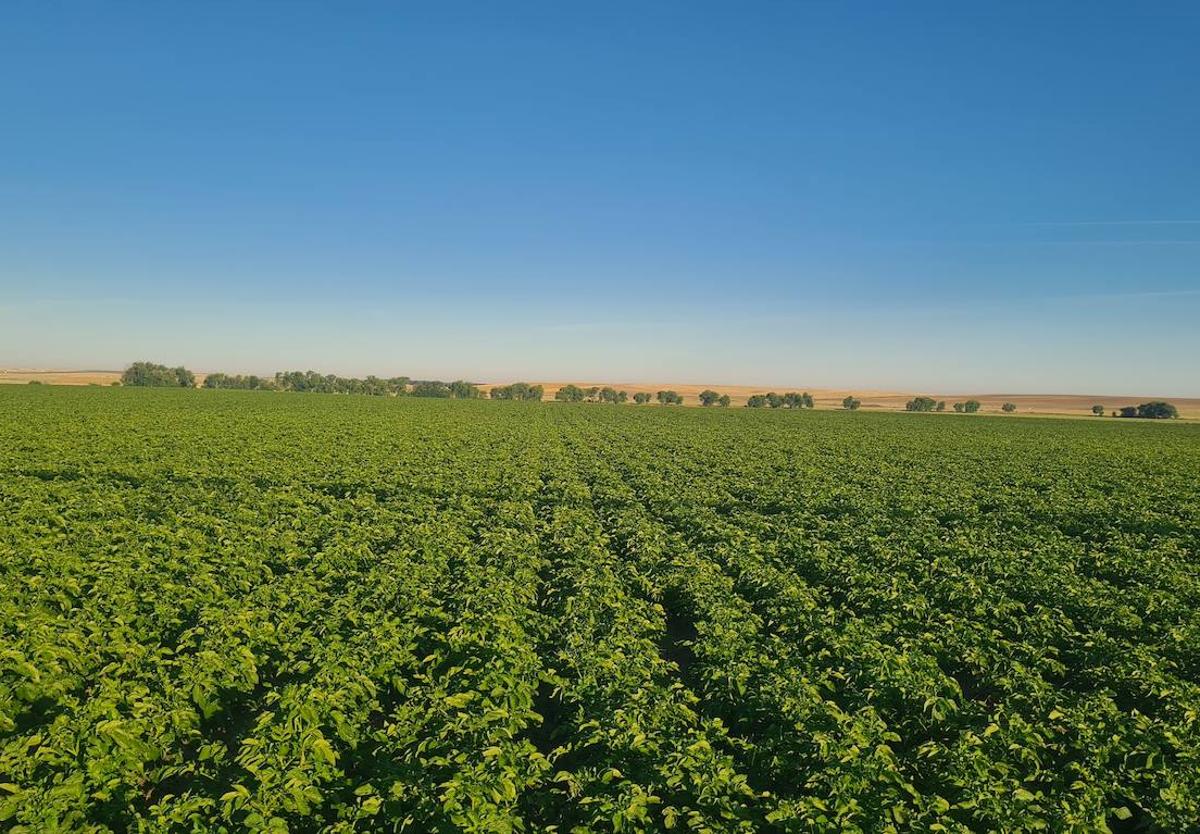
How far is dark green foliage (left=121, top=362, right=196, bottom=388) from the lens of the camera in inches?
5384

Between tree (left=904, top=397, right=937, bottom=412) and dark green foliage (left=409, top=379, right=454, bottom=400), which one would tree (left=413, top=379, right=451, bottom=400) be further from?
tree (left=904, top=397, right=937, bottom=412)

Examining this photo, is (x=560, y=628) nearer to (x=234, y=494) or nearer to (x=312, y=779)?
(x=312, y=779)

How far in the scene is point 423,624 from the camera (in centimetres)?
970

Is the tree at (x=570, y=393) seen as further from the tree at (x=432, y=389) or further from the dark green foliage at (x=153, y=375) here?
the dark green foliage at (x=153, y=375)

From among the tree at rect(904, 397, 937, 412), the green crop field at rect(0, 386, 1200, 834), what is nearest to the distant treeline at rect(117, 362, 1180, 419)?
the tree at rect(904, 397, 937, 412)

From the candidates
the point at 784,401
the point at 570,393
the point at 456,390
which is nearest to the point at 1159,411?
the point at 784,401

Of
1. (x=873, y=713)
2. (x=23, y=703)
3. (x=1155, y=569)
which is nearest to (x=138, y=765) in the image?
(x=23, y=703)

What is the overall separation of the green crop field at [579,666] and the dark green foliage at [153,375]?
14372cm

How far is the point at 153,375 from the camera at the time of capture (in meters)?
137

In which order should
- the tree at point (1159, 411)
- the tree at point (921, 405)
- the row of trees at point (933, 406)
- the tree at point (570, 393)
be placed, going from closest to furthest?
the tree at point (1159, 411) → the row of trees at point (933, 406) → the tree at point (921, 405) → the tree at point (570, 393)

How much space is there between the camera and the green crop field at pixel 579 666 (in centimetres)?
541

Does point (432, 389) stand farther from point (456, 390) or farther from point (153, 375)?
point (153, 375)

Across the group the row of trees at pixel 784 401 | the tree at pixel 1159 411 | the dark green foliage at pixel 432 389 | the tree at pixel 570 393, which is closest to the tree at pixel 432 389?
the dark green foliage at pixel 432 389

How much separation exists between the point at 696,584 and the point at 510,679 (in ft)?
18.0
